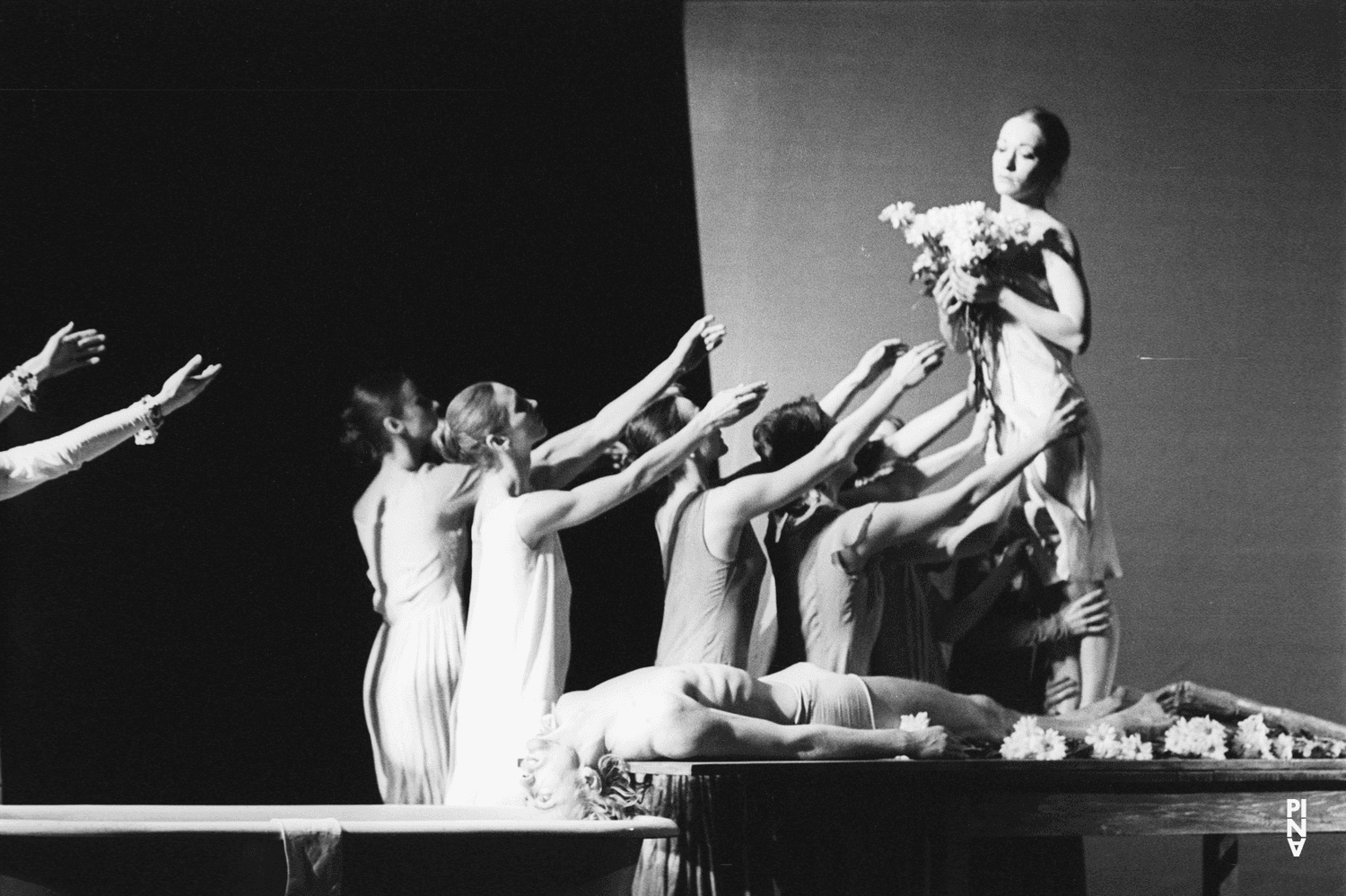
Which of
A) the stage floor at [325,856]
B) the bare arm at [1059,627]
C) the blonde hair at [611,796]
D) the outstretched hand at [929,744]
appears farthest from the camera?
the bare arm at [1059,627]

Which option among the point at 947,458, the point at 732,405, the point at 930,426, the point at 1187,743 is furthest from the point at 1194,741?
the point at 732,405

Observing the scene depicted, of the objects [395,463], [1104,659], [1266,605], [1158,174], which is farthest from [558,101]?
[1266,605]

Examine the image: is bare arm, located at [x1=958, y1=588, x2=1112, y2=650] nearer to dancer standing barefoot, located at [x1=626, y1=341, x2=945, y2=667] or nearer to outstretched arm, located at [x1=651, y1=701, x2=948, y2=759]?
outstretched arm, located at [x1=651, y1=701, x2=948, y2=759]

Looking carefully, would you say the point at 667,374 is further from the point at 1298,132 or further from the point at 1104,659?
the point at 1298,132

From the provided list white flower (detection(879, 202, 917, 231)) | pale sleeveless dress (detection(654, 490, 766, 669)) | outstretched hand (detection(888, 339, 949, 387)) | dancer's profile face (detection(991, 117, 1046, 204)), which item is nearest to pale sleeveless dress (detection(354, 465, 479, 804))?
pale sleeveless dress (detection(654, 490, 766, 669))

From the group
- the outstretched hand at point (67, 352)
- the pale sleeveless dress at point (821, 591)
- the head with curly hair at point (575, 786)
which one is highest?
the outstretched hand at point (67, 352)

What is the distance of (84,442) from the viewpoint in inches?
178

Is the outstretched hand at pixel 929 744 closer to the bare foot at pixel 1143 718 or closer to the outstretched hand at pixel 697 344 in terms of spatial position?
the bare foot at pixel 1143 718

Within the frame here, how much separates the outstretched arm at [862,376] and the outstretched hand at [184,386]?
5.69ft

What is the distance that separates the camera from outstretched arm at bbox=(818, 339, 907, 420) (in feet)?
16.1

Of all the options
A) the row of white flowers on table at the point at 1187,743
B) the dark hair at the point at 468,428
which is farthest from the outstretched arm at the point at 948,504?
the dark hair at the point at 468,428

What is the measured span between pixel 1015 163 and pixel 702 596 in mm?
1628

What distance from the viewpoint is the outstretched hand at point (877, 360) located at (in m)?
4.94

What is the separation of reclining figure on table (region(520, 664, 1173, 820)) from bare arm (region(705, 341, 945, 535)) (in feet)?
1.49
